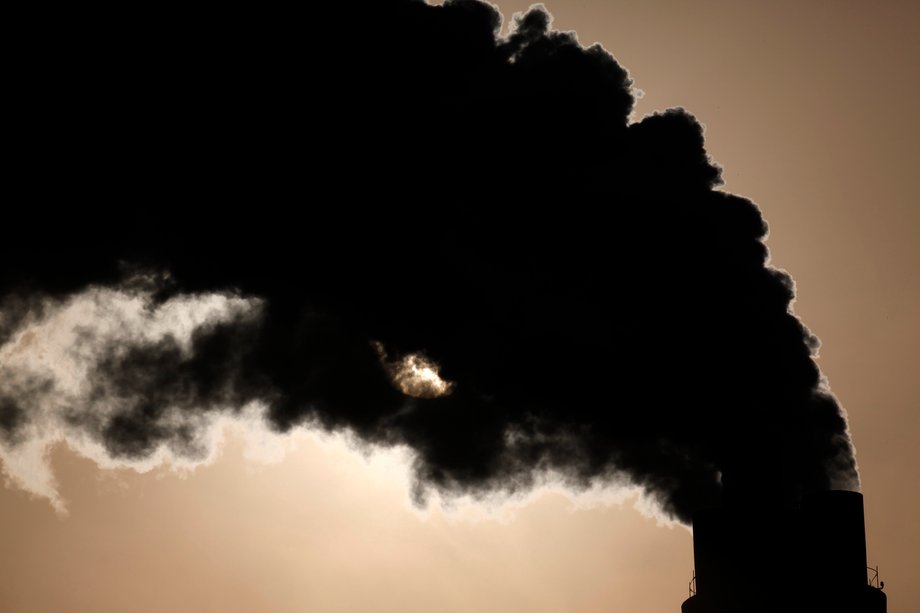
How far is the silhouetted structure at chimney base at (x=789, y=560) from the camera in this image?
2703 cm

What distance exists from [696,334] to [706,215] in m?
3.72

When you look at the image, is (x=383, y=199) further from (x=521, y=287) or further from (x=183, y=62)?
(x=183, y=62)

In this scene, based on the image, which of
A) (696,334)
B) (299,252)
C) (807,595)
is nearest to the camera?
(807,595)

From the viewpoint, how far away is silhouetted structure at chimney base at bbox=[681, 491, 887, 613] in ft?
88.7

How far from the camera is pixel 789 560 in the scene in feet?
90.3

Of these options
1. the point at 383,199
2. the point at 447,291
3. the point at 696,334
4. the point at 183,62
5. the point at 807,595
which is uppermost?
the point at 183,62

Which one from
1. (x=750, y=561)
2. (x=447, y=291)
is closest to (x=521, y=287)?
(x=447, y=291)

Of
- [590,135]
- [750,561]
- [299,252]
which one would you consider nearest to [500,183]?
[590,135]

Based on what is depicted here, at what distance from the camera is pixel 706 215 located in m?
33.4

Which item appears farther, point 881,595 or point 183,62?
point 183,62

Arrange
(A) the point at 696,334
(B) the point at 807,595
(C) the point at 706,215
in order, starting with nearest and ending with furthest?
1. (B) the point at 807,595
2. (A) the point at 696,334
3. (C) the point at 706,215

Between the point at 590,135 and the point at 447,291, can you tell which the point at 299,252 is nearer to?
the point at 447,291

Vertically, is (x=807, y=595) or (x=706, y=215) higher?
(x=706, y=215)

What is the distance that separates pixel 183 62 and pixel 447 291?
35.4 ft
